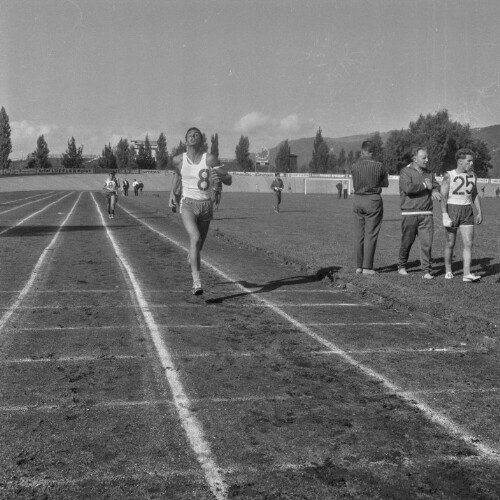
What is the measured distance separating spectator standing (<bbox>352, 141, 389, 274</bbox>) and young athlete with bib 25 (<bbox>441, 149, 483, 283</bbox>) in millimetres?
1052

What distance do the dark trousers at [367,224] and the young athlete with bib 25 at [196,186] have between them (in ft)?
8.99

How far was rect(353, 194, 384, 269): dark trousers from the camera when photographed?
33.7ft

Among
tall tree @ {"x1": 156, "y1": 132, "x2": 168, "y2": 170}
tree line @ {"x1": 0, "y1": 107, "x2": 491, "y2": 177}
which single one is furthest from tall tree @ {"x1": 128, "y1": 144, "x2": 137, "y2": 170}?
tall tree @ {"x1": 156, "y1": 132, "x2": 168, "y2": 170}

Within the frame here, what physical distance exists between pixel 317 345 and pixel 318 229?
14.9 meters

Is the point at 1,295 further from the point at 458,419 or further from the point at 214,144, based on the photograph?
the point at 214,144

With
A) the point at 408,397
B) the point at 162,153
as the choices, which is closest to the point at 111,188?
the point at 408,397

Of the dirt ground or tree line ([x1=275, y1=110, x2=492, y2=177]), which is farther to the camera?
tree line ([x1=275, y1=110, x2=492, y2=177])

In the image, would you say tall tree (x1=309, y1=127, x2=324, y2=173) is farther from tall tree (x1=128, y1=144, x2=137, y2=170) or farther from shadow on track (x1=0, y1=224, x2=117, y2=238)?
shadow on track (x1=0, y1=224, x2=117, y2=238)

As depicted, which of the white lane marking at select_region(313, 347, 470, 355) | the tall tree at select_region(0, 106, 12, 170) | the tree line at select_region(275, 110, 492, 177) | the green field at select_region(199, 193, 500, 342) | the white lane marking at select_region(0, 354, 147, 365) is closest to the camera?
the white lane marking at select_region(0, 354, 147, 365)

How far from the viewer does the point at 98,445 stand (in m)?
3.61

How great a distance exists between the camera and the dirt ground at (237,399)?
323 cm

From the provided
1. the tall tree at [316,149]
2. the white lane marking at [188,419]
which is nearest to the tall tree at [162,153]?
the tall tree at [316,149]

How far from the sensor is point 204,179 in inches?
329

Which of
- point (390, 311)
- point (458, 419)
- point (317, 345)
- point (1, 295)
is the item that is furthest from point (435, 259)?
point (458, 419)
